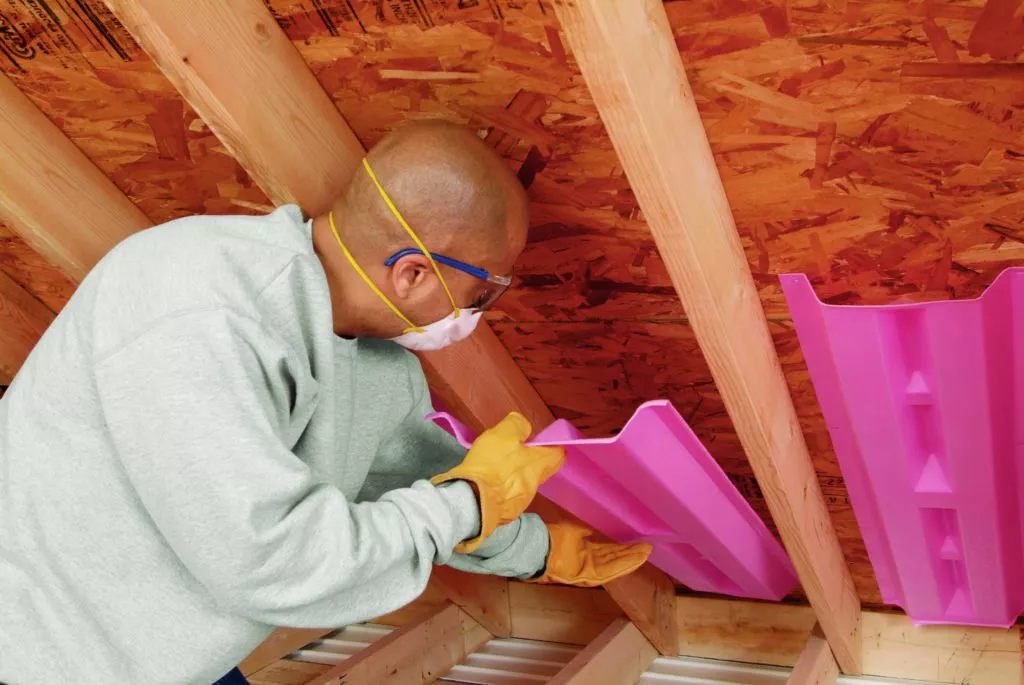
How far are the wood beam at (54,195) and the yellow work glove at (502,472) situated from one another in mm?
947

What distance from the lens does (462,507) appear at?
5.73 feet

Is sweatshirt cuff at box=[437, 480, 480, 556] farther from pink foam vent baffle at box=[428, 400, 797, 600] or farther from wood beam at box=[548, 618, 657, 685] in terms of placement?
wood beam at box=[548, 618, 657, 685]

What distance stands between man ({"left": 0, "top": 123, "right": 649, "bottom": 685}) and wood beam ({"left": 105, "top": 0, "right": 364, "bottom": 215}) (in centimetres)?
12

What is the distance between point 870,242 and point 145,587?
1325mm

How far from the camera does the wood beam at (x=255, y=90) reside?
1.53 metres

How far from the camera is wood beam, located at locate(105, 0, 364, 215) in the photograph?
1.53 metres

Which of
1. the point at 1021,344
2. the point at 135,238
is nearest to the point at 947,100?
the point at 1021,344

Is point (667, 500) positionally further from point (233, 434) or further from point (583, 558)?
point (233, 434)

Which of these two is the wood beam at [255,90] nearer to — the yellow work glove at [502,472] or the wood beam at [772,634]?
the yellow work glove at [502,472]

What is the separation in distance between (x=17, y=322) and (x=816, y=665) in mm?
2276

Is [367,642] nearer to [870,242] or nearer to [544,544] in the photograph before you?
[544,544]

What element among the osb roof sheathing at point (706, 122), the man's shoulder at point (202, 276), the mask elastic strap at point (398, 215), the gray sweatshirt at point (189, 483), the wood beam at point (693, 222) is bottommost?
the gray sweatshirt at point (189, 483)

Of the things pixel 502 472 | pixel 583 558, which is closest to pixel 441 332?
pixel 502 472

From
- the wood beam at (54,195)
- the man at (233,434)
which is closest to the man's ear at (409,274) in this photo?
the man at (233,434)
